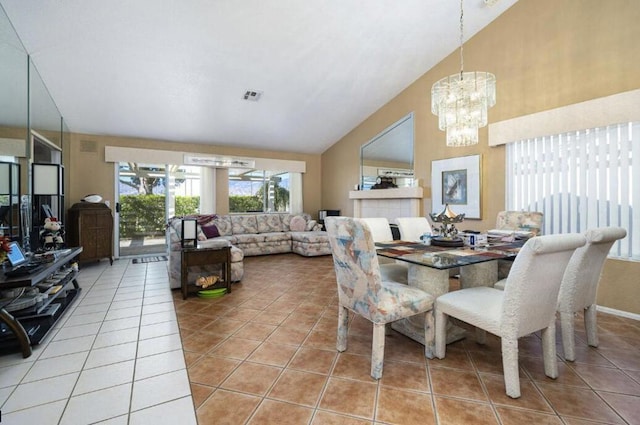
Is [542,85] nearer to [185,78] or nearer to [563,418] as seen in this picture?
[563,418]

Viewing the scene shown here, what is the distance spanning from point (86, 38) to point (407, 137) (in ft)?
15.3

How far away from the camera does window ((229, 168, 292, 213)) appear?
6812 mm

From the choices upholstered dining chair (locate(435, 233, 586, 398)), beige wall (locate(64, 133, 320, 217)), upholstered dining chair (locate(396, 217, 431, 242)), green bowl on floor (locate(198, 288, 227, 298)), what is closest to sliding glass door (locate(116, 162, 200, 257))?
beige wall (locate(64, 133, 320, 217))

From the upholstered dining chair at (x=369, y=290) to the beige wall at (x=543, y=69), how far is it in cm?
253

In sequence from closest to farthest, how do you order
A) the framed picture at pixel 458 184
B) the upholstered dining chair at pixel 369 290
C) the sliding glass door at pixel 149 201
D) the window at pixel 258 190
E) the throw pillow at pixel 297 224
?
the upholstered dining chair at pixel 369 290 → the framed picture at pixel 458 184 → the sliding glass door at pixel 149 201 → the throw pillow at pixel 297 224 → the window at pixel 258 190

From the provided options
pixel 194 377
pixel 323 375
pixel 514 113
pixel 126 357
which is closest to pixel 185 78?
pixel 126 357

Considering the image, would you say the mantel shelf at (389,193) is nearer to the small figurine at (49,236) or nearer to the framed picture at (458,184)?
the framed picture at (458,184)

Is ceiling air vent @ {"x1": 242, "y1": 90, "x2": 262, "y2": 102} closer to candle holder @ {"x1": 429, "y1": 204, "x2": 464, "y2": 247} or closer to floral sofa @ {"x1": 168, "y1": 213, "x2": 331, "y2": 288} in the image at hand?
floral sofa @ {"x1": 168, "y1": 213, "x2": 331, "y2": 288}

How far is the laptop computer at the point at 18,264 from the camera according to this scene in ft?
6.86

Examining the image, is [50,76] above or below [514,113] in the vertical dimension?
above

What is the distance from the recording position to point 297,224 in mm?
6402

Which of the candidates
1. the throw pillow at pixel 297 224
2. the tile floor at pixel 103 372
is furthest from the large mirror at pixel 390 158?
the tile floor at pixel 103 372

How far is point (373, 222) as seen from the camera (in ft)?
9.79

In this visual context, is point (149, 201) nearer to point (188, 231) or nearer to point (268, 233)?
point (268, 233)
